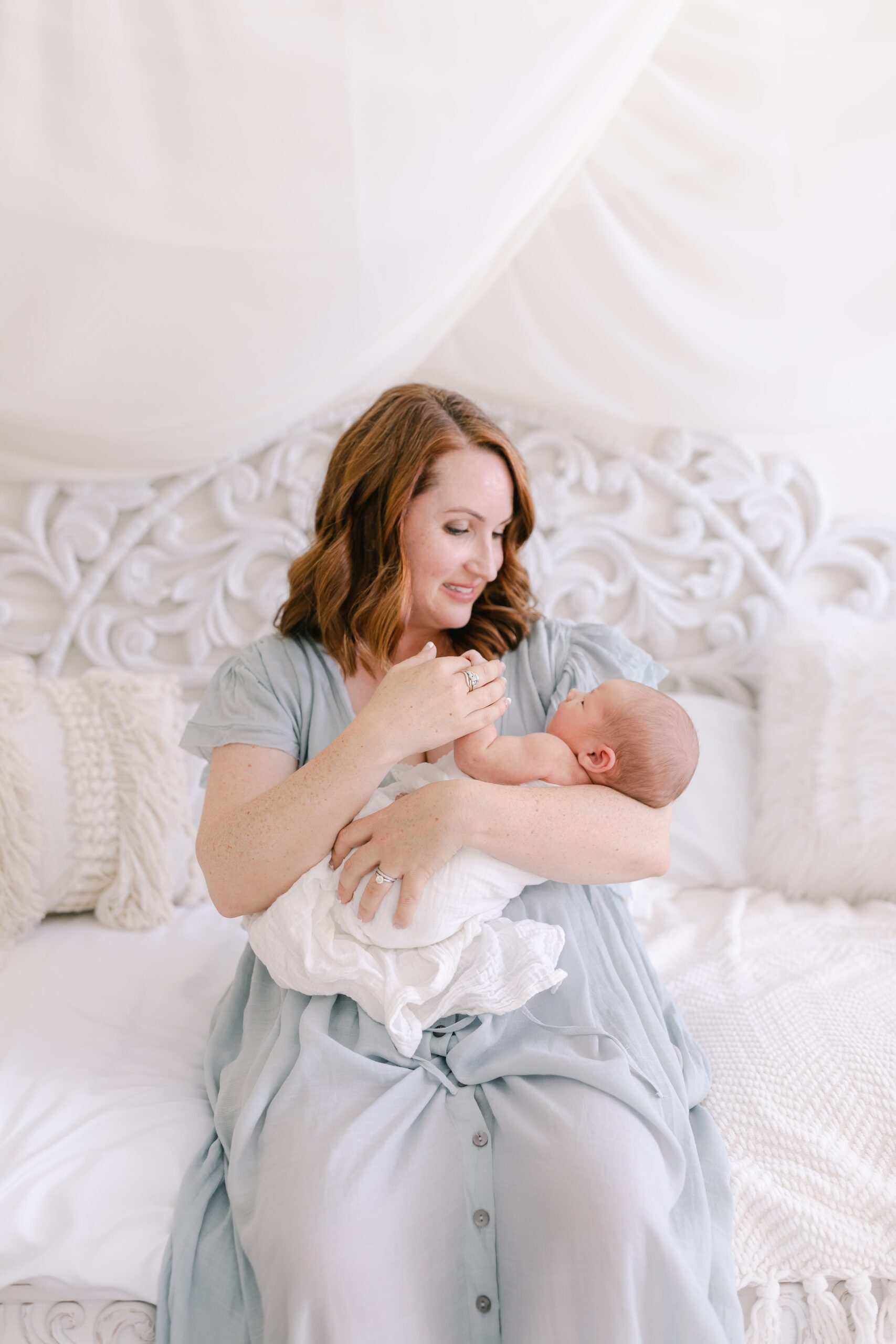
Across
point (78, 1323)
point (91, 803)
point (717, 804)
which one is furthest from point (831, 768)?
point (78, 1323)

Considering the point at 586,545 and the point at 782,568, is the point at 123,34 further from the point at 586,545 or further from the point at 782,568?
the point at 782,568

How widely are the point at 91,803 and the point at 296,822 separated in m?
0.80

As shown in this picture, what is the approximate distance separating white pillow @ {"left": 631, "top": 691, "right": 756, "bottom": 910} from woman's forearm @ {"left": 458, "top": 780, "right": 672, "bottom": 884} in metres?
0.68

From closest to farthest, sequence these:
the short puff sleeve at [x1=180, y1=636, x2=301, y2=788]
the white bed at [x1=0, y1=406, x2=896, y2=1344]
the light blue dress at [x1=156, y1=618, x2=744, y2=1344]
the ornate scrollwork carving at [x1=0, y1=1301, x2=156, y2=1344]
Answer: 1. the light blue dress at [x1=156, y1=618, x2=744, y2=1344]
2. the ornate scrollwork carving at [x1=0, y1=1301, x2=156, y2=1344]
3. the short puff sleeve at [x1=180, y1=636, x2=301, y2=788]
4. the white bed at [x1=0, y1=406, x2=896, y2=1344]

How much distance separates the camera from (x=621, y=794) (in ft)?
4.49

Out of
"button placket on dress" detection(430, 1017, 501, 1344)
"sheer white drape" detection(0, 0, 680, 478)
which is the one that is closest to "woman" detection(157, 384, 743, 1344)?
"button placket on dress" detection(430, 1017, 501, 1344)

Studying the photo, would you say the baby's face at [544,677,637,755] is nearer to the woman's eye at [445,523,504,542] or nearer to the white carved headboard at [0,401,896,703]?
the woman's eye at [445,523,504,542]

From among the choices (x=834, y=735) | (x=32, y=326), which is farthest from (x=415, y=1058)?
(x=32, y=326)

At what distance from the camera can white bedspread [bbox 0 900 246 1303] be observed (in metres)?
1.14

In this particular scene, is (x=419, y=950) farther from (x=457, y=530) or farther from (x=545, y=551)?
(x=545, y=551)

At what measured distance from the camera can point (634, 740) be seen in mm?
1323

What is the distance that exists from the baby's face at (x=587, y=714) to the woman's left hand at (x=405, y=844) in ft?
0.60

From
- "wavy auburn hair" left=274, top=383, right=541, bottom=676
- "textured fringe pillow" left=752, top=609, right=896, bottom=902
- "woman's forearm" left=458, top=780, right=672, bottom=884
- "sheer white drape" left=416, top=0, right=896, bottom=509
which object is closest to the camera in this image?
"woman's forearm" left=458, top=780, right=672, bottom=884

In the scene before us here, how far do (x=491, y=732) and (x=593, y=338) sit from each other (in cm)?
107
